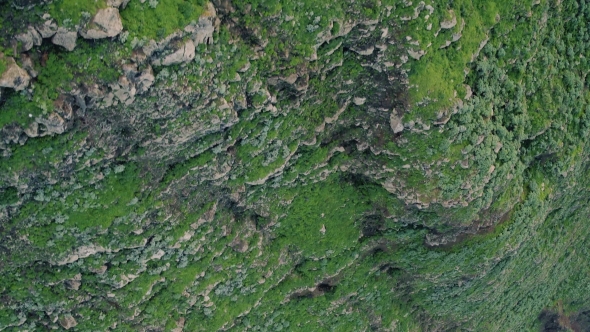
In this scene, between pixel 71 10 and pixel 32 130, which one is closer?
pixel 71 10

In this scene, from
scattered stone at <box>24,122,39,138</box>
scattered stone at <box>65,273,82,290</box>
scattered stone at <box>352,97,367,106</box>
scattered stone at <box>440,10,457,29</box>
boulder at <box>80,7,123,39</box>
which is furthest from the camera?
scattered stone at <box>352,97,367,106</box>

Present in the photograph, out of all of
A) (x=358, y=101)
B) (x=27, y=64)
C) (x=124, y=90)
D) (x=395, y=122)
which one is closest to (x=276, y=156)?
(x=358, y=101)

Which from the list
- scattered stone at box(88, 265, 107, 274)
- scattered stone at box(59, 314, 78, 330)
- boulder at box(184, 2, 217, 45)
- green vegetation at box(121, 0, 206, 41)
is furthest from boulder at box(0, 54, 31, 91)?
scattered stone at box(59, 314, 78, 330)

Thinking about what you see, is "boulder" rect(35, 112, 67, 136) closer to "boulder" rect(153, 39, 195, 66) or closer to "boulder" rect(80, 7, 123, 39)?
"boulder" rect(80, 7, 123, 39)

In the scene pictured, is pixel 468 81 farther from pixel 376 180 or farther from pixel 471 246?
pixel 471 246

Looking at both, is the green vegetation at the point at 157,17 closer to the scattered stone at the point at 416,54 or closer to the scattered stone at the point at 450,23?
the scattered stone at the point at 416,54

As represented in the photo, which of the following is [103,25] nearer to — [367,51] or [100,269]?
[367,51]
